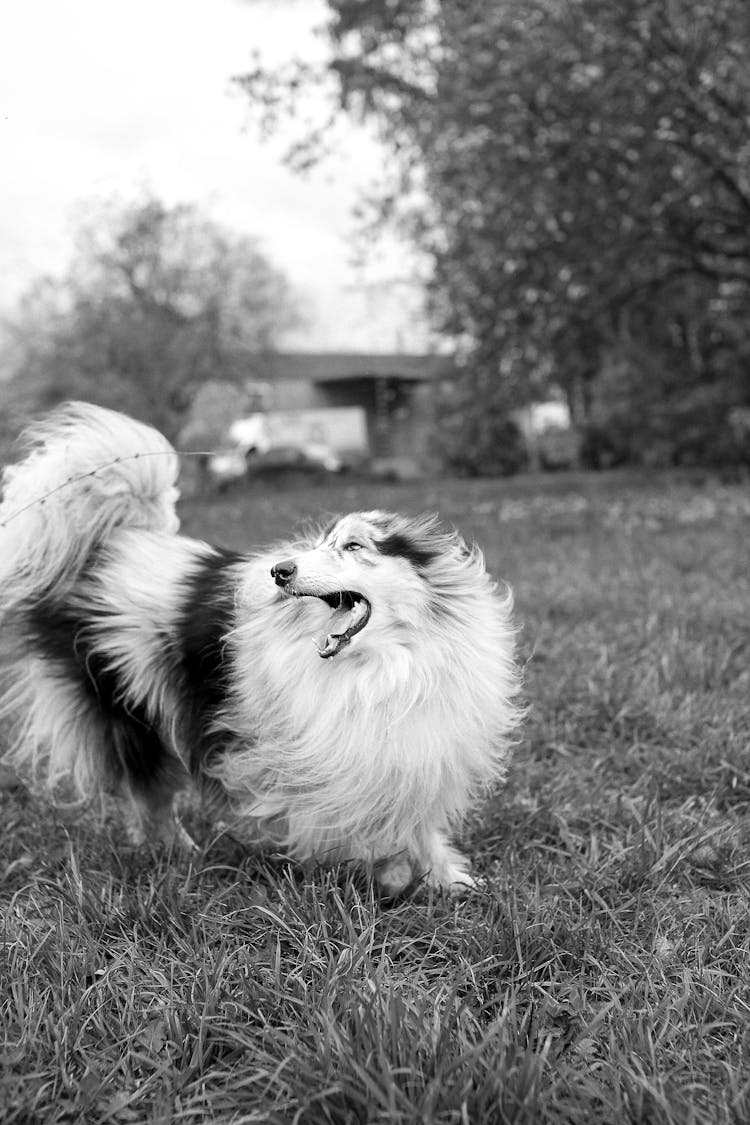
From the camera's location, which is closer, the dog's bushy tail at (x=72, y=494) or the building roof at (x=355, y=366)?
the dog's bushy tail at (x=72, y=494)

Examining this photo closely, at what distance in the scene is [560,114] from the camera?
1155cm

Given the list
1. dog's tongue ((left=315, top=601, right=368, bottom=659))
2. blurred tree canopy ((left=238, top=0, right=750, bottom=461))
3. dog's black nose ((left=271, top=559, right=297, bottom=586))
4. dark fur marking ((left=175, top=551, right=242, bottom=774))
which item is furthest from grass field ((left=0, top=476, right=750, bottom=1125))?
blurred tree canopy ((left=238, top=0, right=750, bottom=461))

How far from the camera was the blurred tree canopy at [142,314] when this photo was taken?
23.3 m

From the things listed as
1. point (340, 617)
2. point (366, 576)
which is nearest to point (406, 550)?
point (366, 576)

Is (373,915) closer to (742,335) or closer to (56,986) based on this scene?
(56,986)

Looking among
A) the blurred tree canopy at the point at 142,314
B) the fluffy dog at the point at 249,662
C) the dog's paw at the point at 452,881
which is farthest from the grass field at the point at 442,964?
the blurred tree canopy at the point at 142,314

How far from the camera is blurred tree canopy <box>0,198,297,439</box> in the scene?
23.3 metres

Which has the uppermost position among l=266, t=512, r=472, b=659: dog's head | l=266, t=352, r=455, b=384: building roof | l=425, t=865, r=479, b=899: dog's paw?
l=266, t=352, r=455, b=384: building roof

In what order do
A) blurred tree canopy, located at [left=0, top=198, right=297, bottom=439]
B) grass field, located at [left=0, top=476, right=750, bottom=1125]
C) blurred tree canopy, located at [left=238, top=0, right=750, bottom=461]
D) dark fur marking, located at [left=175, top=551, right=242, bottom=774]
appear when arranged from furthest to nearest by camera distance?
blurred tree canopy, located at [left=0, top=198, right=297, bottom=439] → blurred tree canopy, located at [left=238, top=0, right=750, bottom=461] → dark fur marking, located at [left=175, top=551, right=242, bottom=774] → grass field, located at [left=0, top=476, right=750, bottom=1125]

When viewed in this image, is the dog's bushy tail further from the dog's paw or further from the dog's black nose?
the dog's paw

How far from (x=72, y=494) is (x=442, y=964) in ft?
6.56

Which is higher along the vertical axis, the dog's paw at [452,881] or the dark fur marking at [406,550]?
the dark fur marking at [406,550]

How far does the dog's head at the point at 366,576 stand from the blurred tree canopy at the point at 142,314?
68.5ft

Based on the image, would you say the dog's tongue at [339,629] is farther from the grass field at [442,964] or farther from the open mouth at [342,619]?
the grass field at [442,964]
